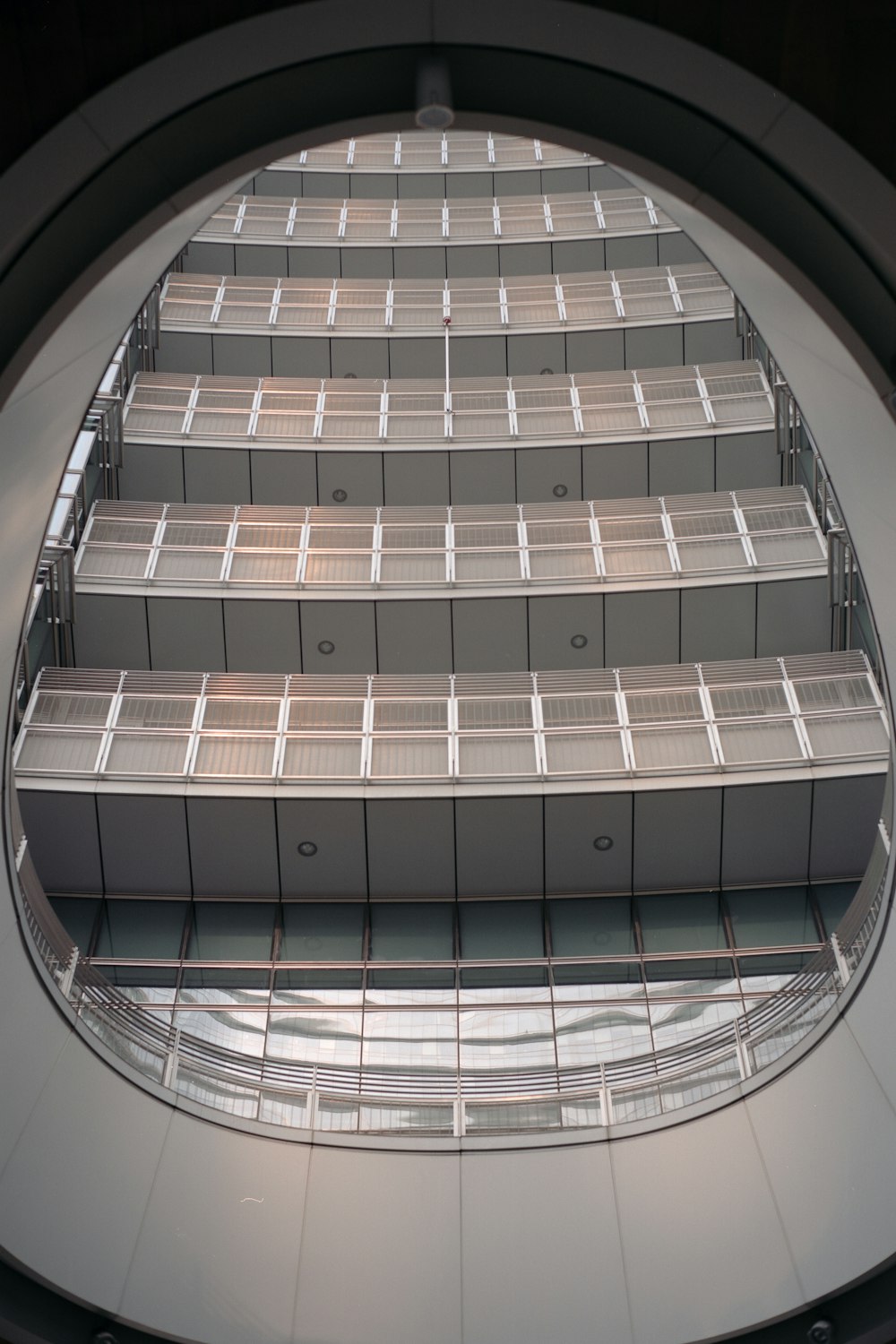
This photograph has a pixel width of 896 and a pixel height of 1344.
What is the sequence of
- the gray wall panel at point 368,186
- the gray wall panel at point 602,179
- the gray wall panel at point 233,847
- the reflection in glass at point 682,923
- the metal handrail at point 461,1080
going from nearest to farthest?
the metal handrail at point 461,1080 → the reflection in glass at point 682,923 → the gray wall panel at point 233,847 → the gray wall panel at point 602,179 → the gray wall panel at point 368,186

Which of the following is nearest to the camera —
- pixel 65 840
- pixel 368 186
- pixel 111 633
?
pixel 65 840

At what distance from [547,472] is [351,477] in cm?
384

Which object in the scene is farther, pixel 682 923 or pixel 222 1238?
pixel 682 923

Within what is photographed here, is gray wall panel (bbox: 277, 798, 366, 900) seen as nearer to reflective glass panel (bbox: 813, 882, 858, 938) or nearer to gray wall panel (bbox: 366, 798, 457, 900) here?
gray wall panel (bbox: 366, 798, 457, 900)

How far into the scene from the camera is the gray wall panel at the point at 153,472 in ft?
77.7

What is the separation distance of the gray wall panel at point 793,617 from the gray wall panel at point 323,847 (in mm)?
7785

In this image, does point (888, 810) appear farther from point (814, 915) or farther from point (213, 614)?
point (213, 614)

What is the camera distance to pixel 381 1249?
11273 millimetres

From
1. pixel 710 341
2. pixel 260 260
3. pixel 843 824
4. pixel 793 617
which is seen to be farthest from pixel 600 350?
pixel 843 824

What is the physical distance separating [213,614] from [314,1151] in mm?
10312

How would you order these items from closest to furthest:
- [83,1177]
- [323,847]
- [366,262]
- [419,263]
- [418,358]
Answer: [83,1177], [323,847], [418,358], [366,262], [419,263]

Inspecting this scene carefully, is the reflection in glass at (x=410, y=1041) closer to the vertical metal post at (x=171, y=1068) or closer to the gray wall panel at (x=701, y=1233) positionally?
the vertical metal post at (x=171, y=1068)

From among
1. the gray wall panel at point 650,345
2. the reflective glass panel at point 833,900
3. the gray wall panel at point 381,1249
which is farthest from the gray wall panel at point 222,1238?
the gray wall panel at point 650,345

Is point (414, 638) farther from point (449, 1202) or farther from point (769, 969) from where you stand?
point (449, 1202)
